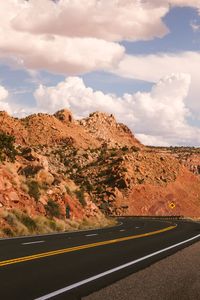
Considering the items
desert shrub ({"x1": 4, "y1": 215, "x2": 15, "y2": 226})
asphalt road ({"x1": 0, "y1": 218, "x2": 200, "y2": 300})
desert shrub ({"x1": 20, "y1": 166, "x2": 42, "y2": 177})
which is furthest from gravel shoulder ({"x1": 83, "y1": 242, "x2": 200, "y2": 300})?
desert shrub ({"x1": 20, "y1": 166, "x2": 42, "y2": 177})

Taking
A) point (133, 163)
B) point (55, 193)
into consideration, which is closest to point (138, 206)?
point (133, 163)

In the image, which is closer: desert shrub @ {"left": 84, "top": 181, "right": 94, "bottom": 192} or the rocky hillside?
the rocky hillside

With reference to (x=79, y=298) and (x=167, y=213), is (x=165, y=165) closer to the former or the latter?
(x=167, y=213)

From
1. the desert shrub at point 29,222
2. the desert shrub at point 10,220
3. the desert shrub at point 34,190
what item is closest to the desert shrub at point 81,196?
the desert shrub at point 34,190

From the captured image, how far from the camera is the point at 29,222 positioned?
98.5 ft

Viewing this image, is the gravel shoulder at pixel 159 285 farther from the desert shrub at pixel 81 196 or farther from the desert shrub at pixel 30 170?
the desert shrub at pixel 81 196

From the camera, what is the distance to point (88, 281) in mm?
10125

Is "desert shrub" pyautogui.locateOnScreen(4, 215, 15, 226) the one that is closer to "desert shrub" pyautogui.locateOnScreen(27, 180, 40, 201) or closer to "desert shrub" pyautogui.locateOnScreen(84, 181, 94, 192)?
"desert shrub" pyautogui.locateOnScreen(27, 180, 40, 201)

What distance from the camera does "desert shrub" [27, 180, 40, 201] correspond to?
117 ft

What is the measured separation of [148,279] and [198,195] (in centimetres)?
9231

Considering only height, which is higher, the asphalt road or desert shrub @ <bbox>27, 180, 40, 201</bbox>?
desert shrub @ <bbox>27, 180, 40, 201</bbox>

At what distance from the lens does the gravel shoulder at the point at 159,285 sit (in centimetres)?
849

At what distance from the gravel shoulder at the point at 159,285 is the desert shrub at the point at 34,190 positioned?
75.5 feet

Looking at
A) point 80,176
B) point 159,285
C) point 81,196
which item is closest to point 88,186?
point 80,176
